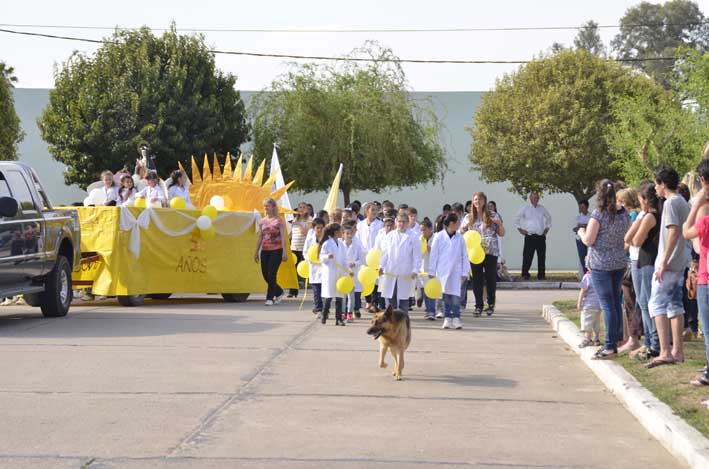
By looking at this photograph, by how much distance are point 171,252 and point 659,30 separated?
84758 millimetres

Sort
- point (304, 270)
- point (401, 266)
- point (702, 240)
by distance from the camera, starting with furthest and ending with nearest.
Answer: point (304, 270) < point (401, 266) < point (702, 240)

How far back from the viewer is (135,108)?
3272cm

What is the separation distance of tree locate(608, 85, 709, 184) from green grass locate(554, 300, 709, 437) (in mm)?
14057

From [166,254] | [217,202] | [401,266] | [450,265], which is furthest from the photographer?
[217,202]

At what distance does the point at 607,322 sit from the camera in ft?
36.4

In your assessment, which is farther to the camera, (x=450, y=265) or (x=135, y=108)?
(x=135, y=108)

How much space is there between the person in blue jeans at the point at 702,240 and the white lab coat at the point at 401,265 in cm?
631

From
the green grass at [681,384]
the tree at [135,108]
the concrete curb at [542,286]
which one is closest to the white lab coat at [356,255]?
the green grass at [681,384]

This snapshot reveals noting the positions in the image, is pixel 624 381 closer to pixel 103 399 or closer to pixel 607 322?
pixel 607 322

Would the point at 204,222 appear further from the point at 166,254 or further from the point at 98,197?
the point at 98,197

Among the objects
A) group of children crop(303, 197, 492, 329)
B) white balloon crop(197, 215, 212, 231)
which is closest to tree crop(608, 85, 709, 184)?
group of children crop(303, 197, 492, 329)

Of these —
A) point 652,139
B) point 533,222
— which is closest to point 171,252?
point 533,222

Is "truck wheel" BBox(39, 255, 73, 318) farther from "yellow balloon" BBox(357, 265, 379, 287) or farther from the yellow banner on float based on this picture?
"yellow balloon" BBox(357, 265, 379, 287)

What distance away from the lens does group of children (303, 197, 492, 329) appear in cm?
1512
